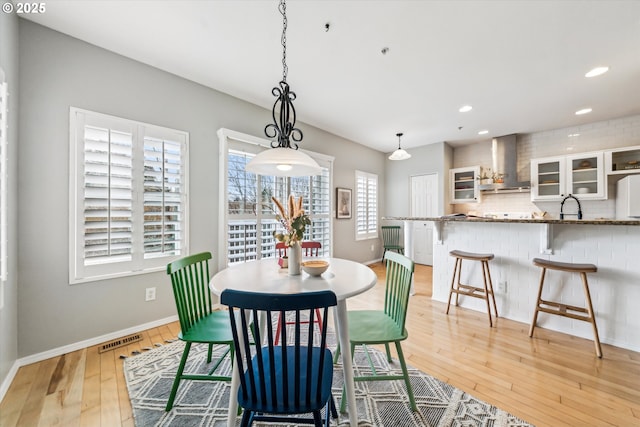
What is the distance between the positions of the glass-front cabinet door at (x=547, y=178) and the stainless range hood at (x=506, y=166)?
150mm

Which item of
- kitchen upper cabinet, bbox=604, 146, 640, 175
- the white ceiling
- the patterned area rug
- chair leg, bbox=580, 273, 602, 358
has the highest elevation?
the white ceiling

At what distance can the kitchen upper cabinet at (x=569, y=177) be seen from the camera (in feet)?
13.8

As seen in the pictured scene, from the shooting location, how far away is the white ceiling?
1905mm

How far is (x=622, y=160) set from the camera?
4.07m

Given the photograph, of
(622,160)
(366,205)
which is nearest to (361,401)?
(366,205)

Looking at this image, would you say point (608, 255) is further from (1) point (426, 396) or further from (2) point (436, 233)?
(1) point (426, 396)

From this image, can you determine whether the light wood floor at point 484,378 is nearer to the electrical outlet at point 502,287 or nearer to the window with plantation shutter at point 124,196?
the electrical outlet at point 502,287

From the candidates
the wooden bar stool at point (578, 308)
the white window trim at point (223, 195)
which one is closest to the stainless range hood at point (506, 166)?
the wooden bar stool at point (578, 308)

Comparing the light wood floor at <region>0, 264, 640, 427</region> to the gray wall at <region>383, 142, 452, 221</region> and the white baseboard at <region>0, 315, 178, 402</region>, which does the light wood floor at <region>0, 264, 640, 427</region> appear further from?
the gray wall at <region>383, 142, 452, 221</region>

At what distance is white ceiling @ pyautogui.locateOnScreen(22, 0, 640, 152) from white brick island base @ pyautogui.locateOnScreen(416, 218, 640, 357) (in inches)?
66.2

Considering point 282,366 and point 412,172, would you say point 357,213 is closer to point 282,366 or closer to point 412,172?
point 412,172

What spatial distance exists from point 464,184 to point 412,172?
3.75ft

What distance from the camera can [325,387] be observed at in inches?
42.8

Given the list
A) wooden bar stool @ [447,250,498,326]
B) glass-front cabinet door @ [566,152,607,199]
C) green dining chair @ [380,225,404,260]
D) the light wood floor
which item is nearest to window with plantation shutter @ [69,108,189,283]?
the light wood floor
